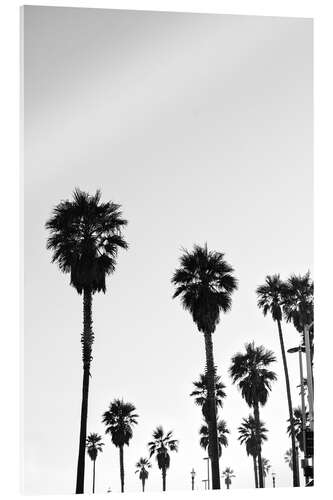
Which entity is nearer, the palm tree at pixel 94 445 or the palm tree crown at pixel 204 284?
the palm tree crown at pixel 204 284

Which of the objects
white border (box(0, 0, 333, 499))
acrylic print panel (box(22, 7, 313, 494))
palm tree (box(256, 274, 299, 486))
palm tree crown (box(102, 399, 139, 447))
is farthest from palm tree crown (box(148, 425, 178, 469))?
white border (box(0, 0, 333, 499))

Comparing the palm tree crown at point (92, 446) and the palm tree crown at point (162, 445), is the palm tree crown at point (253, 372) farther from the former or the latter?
the palm tree crown at point (92, 446)

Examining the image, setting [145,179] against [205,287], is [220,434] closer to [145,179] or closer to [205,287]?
[205,287]

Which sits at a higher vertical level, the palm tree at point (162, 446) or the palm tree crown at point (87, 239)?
the palm tree crown at point (87, 239)

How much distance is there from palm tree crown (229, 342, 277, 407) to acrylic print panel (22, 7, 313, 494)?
2253 millimetres

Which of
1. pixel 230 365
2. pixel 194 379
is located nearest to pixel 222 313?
pixel 230 365

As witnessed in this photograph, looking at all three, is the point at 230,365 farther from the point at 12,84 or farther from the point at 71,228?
the point at 12,84

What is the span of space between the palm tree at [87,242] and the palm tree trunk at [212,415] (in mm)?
3501

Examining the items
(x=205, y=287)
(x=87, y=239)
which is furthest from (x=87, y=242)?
(x=205, y=287)

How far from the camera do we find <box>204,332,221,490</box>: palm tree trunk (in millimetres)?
16109

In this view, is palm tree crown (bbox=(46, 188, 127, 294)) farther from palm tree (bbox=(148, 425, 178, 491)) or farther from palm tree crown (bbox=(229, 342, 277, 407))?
palm tree (bbox=(148, 425, 178, 491))

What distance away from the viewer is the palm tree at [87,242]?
15.6m

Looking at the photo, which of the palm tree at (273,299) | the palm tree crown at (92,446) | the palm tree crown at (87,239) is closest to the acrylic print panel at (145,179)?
the palm tree crown at (87,239)

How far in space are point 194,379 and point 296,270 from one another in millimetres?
10796
